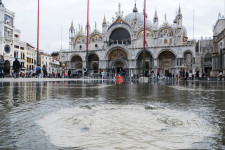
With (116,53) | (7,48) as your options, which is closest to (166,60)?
(116,53)

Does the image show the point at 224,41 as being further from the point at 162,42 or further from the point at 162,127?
the point at 162,127

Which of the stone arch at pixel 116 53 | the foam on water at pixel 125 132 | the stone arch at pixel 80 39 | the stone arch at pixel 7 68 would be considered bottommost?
the foam on water at pixel 125 132

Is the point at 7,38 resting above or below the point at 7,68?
above

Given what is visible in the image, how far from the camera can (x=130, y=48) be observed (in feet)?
115

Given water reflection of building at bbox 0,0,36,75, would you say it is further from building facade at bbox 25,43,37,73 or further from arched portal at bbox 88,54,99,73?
arched portal at bbox 88,54,99,73

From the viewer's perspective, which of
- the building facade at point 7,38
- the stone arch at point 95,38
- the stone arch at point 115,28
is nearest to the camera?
the stone arch at point 115,28

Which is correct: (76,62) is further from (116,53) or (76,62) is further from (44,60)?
(44,60)

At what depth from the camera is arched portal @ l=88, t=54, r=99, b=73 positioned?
39.2 metres

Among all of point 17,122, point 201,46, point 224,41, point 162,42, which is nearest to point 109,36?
point 162,42

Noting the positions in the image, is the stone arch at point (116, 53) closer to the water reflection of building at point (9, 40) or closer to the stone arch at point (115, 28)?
the stone arch at point (115, 28)

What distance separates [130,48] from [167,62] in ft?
21.2

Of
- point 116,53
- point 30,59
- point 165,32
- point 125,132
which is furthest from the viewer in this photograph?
point 30,59

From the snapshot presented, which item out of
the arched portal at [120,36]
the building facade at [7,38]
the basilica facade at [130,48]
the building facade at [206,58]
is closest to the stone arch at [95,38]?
the basilica facade at [130,48]

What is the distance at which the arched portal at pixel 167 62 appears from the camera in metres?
33.4
